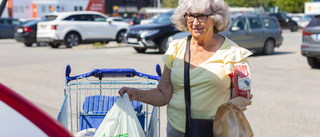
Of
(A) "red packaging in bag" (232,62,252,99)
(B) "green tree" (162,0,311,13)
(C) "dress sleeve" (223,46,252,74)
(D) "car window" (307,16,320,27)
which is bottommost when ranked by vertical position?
(A) "red packaging in bag" (232,62,252,99)

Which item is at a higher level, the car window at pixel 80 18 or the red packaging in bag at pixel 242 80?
the car window at pixel 80 18

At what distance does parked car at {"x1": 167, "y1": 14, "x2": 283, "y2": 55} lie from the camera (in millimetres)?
14703

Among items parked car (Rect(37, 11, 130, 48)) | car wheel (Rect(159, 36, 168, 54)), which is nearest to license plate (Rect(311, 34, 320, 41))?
car wheel (Rect(159, 36, 168, 54))

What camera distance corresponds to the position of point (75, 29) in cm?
2025

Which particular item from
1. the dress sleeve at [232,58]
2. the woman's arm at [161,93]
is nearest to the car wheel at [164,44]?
the woman's arm at [161,93]

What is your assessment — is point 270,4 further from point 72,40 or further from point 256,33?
point 256,33

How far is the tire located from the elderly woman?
57.8 feet

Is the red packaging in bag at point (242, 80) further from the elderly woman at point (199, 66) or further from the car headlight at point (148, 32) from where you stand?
the car headlight at point (148, 32)

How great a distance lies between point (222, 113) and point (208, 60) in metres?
0.40

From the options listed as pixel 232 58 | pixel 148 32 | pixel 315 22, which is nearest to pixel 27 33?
pixel 148 32

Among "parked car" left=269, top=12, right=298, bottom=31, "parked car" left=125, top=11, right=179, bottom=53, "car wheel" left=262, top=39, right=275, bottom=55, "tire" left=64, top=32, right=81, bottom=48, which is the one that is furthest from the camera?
"parked car" left=269, top=12, right=298, bottom=31

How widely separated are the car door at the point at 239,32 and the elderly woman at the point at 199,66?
11.7 meters

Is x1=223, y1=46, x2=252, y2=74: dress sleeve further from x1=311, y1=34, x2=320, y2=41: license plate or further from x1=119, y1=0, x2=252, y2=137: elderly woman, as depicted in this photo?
x1=311, y1=34, x2=320, y2=41: license plate

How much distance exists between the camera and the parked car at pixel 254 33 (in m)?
14.7
